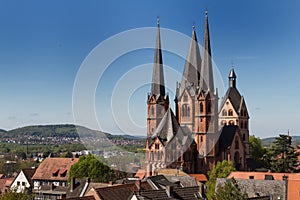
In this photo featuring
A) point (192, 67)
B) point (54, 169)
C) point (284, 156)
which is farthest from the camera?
point (284, 156)

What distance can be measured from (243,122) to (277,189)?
57.8 meters

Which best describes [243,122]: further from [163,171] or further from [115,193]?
[115,193]

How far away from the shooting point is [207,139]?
253ft

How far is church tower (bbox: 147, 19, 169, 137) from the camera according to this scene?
81.8 metres

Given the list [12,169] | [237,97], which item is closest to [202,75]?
[237,97]

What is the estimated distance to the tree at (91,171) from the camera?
2589 inches

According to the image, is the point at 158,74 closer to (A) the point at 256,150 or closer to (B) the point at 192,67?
(B) the point at 192,67

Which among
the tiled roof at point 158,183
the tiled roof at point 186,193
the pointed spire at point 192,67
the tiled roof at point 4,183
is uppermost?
the pointed spire at point 192,67

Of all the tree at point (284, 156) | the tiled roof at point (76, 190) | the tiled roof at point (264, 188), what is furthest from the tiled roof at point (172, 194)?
the tree at point (284, 156)

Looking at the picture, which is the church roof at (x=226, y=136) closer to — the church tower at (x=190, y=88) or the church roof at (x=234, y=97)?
the church tower at (x=190, y=88)

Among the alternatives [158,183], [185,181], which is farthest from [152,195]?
[185,181]

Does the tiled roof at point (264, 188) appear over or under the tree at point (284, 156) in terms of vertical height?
under

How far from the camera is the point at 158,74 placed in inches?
3211

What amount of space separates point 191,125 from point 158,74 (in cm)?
1100
